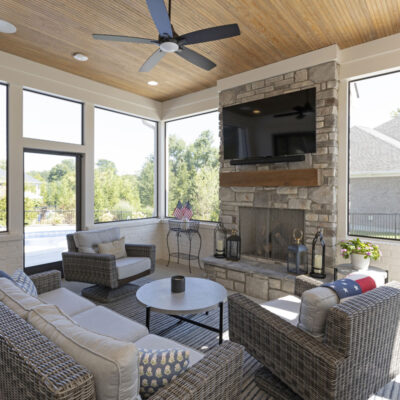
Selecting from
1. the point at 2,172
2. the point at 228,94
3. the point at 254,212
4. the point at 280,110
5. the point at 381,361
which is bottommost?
the point at 381,361

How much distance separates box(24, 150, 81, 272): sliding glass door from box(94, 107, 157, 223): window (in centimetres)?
41

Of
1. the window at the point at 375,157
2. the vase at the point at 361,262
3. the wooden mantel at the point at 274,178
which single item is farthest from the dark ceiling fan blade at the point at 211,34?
the vase at the point at 361,262

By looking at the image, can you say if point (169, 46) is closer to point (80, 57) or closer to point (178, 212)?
point (80, 57)

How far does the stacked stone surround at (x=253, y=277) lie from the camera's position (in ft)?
11.8

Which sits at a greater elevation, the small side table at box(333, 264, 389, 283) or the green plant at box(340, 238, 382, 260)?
the green plant at box(340, 238, 382, 260)

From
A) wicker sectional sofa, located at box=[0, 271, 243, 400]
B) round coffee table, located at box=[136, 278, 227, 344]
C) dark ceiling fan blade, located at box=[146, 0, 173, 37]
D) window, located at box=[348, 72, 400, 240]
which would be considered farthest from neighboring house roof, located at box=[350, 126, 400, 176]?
wicker sectional sofa, located at box=[0, 271, 243, 400]

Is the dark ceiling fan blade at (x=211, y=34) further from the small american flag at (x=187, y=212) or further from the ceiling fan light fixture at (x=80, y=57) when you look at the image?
the small american flag at (x=187, y=212)

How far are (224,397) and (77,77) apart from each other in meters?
4.75

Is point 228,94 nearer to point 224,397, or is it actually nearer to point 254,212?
point 254,212

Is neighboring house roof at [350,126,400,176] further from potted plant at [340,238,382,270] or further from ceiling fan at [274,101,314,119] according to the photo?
potted plant at [340,238,382,270]

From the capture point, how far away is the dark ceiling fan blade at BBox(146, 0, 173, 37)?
211 centimetres

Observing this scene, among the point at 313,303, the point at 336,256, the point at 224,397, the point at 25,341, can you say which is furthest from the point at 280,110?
the point at 25,341

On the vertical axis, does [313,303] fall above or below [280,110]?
below

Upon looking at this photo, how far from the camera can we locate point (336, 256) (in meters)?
3.73
